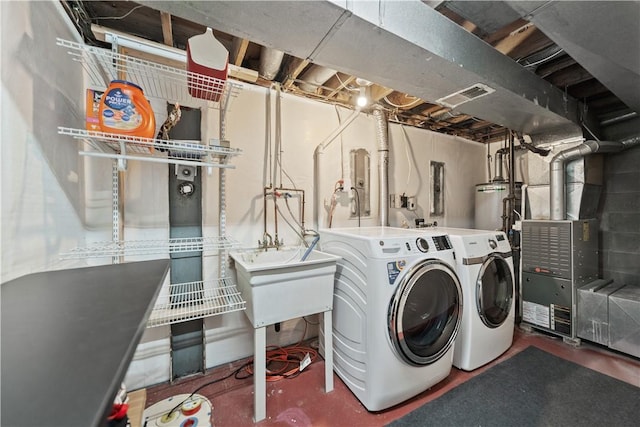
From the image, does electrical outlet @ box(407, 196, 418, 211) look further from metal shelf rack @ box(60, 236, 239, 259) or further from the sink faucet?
metal shelf rack @ box(60, 236, 239, 259)

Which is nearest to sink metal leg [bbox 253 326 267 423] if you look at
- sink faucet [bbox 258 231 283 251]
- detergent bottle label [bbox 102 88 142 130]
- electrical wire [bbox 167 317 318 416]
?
electrical wire [bbox 167 317 318 416]

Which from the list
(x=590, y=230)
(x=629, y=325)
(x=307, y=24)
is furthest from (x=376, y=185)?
(x=629, y=325)

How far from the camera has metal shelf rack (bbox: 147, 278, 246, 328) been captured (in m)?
1.50

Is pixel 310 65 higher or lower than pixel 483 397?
higher

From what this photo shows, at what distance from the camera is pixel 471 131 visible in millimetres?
3578

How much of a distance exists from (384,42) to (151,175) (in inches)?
67.2

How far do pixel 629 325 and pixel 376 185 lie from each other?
95.4 inches

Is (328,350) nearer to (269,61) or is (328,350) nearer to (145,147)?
(145,147)

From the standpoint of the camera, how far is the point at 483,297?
6.34 ft

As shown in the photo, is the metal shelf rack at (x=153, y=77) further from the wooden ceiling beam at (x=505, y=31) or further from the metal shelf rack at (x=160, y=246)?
the wooden ceiling beam at (x=505, y=31)

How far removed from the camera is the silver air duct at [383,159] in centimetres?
254

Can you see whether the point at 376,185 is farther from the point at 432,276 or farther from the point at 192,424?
the point at 192,424

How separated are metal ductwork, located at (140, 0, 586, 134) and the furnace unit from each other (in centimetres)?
131

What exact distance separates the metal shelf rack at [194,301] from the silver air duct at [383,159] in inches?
64.0
